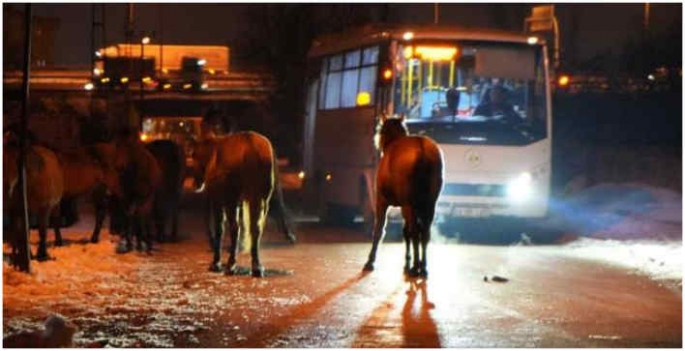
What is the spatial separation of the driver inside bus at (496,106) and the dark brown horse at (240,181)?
578 cm

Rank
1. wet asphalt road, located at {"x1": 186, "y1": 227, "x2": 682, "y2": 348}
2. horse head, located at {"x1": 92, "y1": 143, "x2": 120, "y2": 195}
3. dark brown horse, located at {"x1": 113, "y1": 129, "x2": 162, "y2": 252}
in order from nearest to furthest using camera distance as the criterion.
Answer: wet asphalt road, located at {"x1": 186, "y1": 227, "x2": 682, "y2": 348}
dark brown horse, located at {"x1": 113, "y1": 129, "x2": 162, "y2": 252}
horse head, located at {"x1": 92, "y1": 143, "x2": 120, "y2": 195}

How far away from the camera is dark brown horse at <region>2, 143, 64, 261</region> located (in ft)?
43.0

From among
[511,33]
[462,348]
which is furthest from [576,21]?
[462,348]

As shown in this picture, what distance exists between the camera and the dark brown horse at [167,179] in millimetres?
17391

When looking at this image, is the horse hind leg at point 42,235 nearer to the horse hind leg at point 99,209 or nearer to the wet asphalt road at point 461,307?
the horse hind leg at point 99,209

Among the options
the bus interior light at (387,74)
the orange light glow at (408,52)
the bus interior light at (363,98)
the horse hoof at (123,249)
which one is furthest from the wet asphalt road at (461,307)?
the bus interior light at (363,98)

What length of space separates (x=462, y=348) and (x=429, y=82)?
9.96 m

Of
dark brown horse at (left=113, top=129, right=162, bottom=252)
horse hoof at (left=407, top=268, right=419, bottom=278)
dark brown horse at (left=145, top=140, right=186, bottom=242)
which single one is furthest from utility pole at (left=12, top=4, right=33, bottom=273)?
dark brown horse at (left=145, top=140, right=186, bottom=242)

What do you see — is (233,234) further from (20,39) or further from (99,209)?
(20,39)

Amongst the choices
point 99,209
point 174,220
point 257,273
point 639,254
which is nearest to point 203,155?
point 257,273

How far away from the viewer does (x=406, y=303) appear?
11.2 meters

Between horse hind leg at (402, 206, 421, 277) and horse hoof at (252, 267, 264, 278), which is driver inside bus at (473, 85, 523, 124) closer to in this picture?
horse hind leg at (402, 206, 421, 277)

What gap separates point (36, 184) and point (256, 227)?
8.48ft

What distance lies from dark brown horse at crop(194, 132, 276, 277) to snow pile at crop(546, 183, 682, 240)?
7.70m
